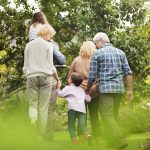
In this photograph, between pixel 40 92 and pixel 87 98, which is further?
pixel 87 98

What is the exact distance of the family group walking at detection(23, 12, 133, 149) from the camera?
21.7ft

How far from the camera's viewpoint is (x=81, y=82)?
7453mm

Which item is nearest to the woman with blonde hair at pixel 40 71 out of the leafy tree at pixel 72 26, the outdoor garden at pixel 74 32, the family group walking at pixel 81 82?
the family group walking at pixel 81 82

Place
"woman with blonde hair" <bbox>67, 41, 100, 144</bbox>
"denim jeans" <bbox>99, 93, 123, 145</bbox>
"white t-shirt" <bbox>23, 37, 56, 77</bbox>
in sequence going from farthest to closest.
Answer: "woman with blonde hair" <bbox>67, 41, 100, 144</bbox> < "white t-shirt" <bbox>23, 37, 56, 77</bbox> < "denim jeans" <bbox>99, 93, 123, 145</bbox>

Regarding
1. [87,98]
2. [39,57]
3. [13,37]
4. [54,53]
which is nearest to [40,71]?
[39,57]

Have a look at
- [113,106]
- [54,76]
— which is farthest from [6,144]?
[54,76]

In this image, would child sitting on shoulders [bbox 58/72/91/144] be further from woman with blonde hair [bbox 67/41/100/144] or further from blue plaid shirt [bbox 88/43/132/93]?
blue plaid shirt [bbox 88/43/132/93]

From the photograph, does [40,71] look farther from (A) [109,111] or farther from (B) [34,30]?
(A) [109,111]

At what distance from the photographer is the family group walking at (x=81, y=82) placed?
6613 millimetres

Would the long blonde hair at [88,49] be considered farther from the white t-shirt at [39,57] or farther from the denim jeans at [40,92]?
the denim jeans at [40,92]

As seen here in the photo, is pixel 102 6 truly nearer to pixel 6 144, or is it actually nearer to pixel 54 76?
pixel 54 76

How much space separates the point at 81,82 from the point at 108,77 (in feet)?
2.72

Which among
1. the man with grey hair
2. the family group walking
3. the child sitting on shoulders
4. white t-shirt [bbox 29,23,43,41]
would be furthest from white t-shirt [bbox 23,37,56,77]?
the man with grey hair

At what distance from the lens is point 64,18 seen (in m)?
19.8
